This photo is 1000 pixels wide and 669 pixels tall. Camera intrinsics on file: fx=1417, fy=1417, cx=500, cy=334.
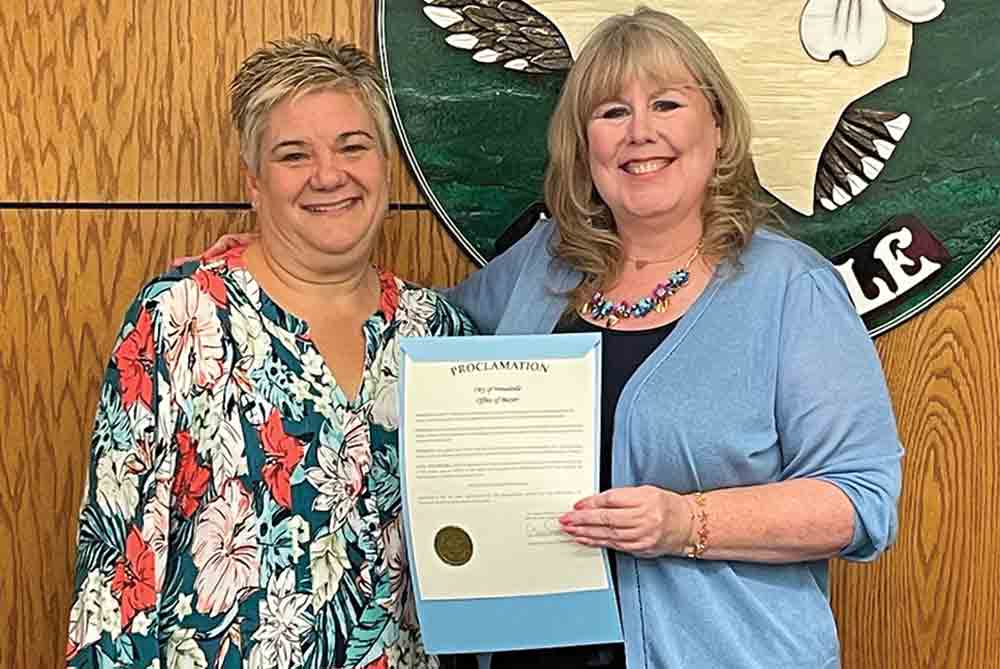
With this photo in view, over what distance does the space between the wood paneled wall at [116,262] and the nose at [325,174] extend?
0.49 meters

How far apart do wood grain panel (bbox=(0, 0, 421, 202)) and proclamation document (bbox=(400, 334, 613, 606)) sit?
0.74 meters

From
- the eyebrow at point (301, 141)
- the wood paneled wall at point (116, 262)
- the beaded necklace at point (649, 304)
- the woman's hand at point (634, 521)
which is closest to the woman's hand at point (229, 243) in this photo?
the eyebrow at point (301, 141)

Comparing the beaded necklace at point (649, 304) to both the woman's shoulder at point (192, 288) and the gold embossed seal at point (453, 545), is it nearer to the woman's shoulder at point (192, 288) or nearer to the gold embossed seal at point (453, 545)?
the gold embossed seal at point (453, 545)

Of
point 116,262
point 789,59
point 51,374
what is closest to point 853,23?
point 789,59

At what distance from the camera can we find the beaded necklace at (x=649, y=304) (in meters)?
1.88

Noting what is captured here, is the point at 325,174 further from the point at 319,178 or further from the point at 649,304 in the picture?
the point at 649,304

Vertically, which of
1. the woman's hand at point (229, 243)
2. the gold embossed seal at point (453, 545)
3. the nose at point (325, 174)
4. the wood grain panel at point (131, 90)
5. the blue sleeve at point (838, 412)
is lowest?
the gold embossed seal at point (453, 545)

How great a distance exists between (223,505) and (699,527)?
1.95 feet

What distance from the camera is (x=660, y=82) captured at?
1.86 metres

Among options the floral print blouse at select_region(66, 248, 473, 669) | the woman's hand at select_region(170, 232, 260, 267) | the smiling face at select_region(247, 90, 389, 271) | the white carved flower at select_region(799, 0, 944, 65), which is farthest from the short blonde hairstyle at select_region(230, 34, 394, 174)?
the white carved flower at select_region(799, 0, 944, 65)

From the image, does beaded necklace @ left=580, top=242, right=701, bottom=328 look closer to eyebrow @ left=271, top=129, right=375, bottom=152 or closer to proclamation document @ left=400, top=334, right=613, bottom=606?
proclamation document @ left=400, top=334, right=613, bottom=606

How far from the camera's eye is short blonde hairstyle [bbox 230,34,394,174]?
1.87m

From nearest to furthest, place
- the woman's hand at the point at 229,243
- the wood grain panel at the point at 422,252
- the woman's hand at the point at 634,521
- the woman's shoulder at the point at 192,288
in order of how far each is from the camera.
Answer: the woman's hand at the point at 634,521, the woman's shoulder at the point at 192,288, the woman's hand at the point at 229,243, the wood grain panel at the point at 422,252

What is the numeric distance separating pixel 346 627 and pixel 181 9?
1067mm
